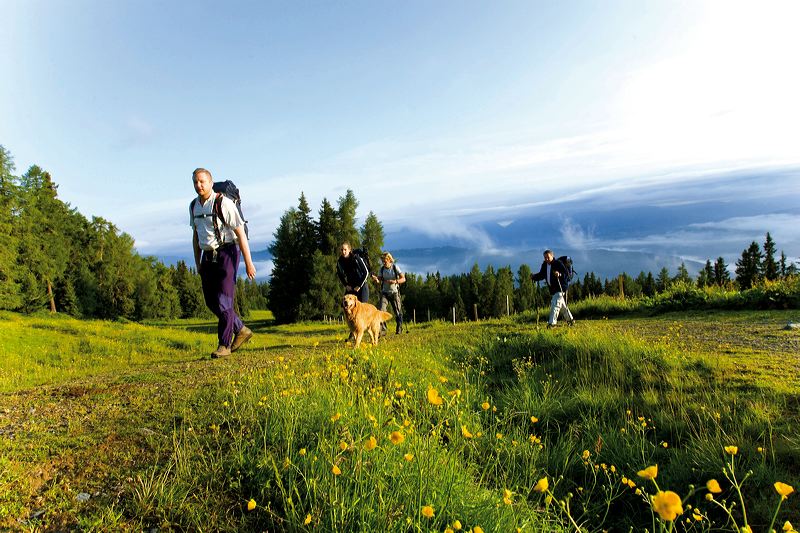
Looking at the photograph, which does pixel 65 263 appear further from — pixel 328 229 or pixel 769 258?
pixel 769 258

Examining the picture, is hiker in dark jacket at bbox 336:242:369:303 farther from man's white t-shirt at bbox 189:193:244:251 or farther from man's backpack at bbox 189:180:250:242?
man's white t-shirt at bbox 189:193:244:251

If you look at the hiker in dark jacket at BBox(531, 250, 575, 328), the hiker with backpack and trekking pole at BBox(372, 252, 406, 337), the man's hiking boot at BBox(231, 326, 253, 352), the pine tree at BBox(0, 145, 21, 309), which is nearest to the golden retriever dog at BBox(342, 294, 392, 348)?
the man's hiking boot at BBox(231, 326, 253, 352)

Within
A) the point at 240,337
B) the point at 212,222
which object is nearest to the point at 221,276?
the point at 212,222

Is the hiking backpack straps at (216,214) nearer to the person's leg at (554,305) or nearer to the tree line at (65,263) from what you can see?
the person's leg at (554,305)

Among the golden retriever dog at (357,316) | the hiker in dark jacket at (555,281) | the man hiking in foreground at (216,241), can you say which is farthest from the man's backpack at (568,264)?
the man hiking in foreground at (216,241)

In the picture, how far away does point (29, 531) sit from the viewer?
2357mm

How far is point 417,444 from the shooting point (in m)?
2.79

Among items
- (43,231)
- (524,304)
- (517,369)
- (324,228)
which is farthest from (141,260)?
(524,304)

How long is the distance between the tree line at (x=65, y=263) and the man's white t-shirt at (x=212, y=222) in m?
36.3

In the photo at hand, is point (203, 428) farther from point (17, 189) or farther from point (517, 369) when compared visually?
point (17, 189)

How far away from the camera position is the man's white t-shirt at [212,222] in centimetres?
689

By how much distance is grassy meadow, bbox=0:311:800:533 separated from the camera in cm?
259

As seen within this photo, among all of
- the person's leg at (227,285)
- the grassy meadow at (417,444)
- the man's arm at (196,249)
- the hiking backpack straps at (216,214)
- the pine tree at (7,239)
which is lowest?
the grassy meadow at (417,444)

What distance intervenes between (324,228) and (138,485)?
46386 millimetres
